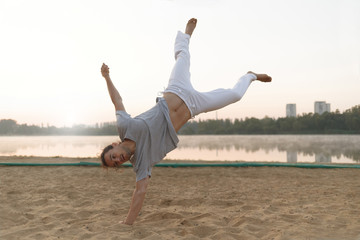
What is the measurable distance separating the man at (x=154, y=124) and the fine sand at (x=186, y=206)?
570mm

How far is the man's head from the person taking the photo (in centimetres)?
314

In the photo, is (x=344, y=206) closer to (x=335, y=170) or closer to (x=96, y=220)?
(x=96, y=220)

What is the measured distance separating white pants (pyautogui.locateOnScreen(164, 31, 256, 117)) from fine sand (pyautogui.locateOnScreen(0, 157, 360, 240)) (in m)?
1.44

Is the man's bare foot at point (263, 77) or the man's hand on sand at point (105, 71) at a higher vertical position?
the man's bare foot at point (263, 77)

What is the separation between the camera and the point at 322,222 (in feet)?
11.7

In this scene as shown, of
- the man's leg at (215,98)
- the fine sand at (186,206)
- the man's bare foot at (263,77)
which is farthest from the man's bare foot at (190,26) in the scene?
the fine sand at (186,206)

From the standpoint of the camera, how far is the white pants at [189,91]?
362 cm

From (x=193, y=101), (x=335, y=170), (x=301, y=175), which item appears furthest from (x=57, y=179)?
(x=335, y=170)

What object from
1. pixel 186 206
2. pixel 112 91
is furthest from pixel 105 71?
pixel 186 206

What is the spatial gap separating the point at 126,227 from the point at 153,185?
2777 millimetres

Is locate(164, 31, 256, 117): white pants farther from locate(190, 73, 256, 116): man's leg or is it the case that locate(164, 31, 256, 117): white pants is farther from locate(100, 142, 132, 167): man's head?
locate(100, 142, 132, 167): man's head

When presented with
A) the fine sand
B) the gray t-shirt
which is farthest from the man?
the fine sand

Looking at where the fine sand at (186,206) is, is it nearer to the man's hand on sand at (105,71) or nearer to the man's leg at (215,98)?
the man's leg at (215,98)

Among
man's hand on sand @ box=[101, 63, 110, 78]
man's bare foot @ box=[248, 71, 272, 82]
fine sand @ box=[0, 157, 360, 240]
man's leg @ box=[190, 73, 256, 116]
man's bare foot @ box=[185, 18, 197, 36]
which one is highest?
man's bare foot @ box=[185, 18, 197, 36]
